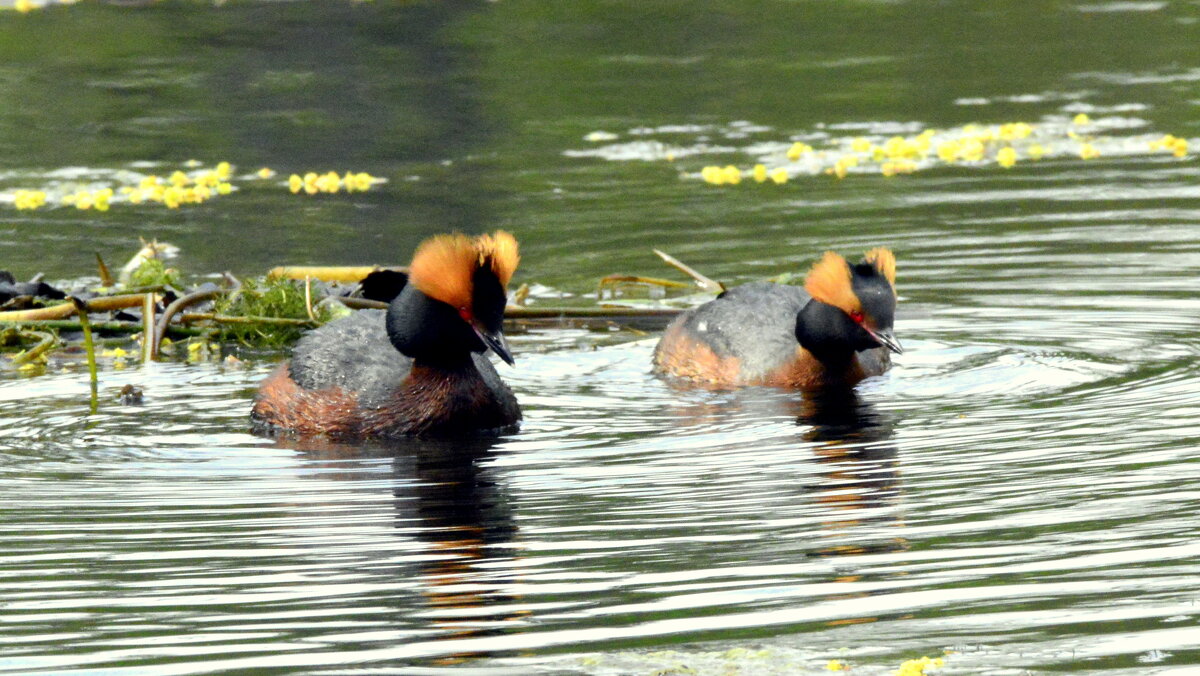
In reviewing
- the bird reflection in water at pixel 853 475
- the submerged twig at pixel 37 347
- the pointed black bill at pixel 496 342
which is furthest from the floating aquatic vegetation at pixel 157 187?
the pointed black bill at pixel 496 342

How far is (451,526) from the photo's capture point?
328 inches

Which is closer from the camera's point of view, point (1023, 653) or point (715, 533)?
point (1023, 653)

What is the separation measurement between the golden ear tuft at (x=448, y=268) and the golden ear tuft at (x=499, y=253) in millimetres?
45

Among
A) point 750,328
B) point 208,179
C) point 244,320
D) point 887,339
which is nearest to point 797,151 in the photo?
point 208,179

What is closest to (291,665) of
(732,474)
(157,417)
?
(732,474)

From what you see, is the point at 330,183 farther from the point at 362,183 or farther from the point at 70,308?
the point at 70,308

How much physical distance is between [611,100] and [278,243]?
843 centimetres

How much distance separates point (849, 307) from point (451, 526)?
4.16 meters

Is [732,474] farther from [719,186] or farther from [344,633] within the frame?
[719,186]

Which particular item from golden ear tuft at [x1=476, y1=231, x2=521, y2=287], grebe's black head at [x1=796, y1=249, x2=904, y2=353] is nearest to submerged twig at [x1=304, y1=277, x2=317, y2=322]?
golden ear tuft at [x1=476, y1=231, x2=521, y2=287]

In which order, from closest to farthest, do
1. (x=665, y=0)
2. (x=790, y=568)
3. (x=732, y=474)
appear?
(x=790, y=568) < (x=732, y=474) < (x=665, y=0)

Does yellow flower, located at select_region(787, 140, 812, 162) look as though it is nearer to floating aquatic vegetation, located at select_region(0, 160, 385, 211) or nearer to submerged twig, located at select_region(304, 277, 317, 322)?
floating aquatic vegetation, located at select_region(0, 160, 385, 211)

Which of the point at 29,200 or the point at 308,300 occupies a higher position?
the point at 29,200

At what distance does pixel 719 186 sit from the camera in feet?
61.8
